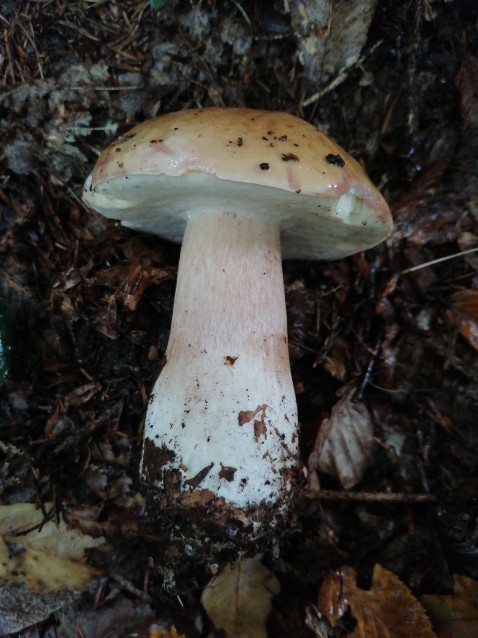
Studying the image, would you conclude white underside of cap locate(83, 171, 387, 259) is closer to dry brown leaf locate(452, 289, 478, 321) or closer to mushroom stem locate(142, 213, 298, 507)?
mushroom stem locate(142, 213, 298, 507)

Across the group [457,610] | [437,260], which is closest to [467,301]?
[437,260]

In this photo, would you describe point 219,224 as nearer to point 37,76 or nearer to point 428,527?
point 37,76

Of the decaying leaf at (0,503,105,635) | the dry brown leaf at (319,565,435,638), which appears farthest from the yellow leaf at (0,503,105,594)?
the dry brown leaf at (319,565,435,638)

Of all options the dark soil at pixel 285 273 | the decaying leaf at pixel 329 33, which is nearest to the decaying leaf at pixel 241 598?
the dark soil at pixel 285 273

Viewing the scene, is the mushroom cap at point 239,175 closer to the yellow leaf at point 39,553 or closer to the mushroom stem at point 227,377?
the mushroom stem at point 227,377

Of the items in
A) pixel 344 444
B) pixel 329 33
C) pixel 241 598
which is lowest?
pixel 241 598

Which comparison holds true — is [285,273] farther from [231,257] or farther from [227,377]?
[227,377]
